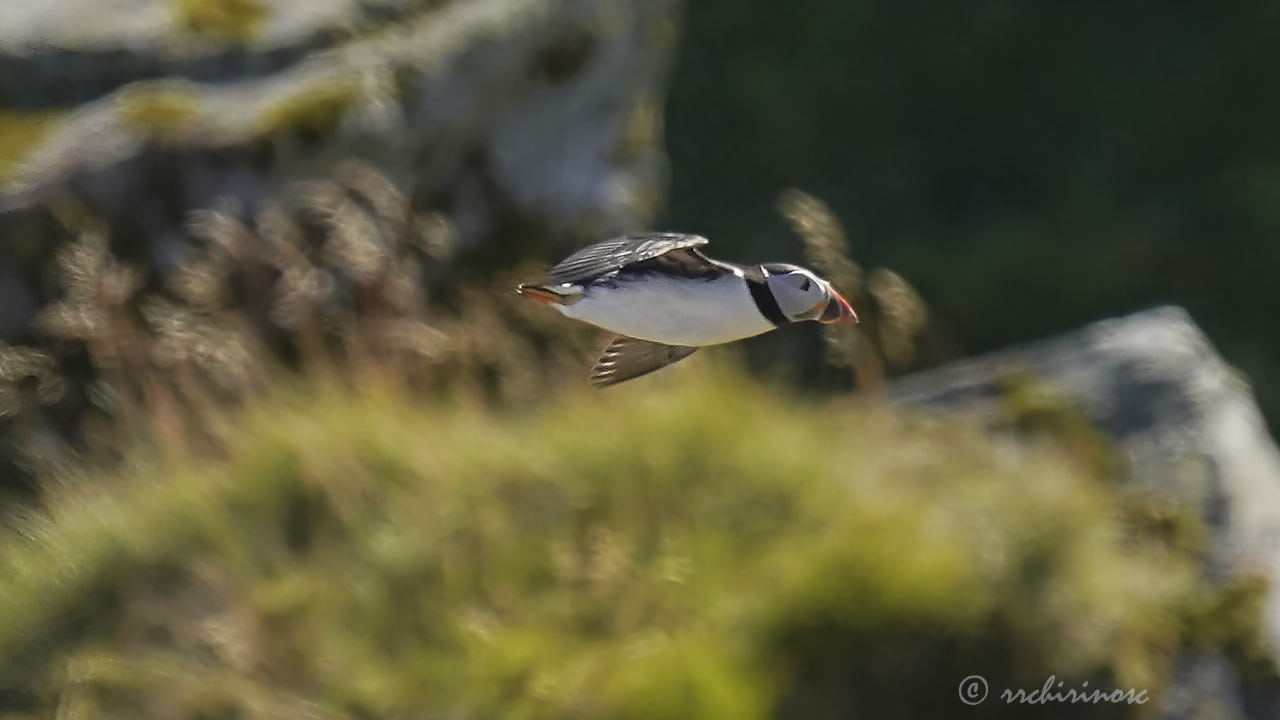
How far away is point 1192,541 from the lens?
2859mm

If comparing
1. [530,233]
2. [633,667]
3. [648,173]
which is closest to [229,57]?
[530,233]

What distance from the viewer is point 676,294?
3.11 feet

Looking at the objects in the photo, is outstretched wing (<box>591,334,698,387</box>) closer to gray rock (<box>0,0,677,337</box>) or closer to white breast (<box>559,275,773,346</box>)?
white breast (<box>559,275,773,346</box>)

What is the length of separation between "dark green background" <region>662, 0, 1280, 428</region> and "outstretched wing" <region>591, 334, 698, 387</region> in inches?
154

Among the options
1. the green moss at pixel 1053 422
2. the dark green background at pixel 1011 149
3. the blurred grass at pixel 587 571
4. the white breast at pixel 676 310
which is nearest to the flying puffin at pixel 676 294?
the white breast at pixel 676 310

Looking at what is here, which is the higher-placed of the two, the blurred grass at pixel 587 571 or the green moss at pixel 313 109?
the green moss at pixel 313 109

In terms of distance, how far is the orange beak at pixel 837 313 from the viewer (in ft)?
2.99

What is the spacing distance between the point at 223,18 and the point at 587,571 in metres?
1.47

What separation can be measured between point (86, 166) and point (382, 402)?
691mm

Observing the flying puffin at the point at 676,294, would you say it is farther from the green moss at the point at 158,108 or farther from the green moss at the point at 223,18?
the green moss at the point at 223,18

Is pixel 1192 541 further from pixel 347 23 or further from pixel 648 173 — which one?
pixel 347 23

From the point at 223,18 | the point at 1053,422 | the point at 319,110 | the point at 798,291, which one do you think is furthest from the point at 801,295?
the point at 223,18

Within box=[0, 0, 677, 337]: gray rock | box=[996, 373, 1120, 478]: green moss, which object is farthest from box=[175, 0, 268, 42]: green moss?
box=[996, 373, 1120, 478]: green moss

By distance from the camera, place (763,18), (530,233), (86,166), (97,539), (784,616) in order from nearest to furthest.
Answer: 1. (784,616)
2. (97,539)
3. (86,166)
4. (530,233)
5. (763,18)
